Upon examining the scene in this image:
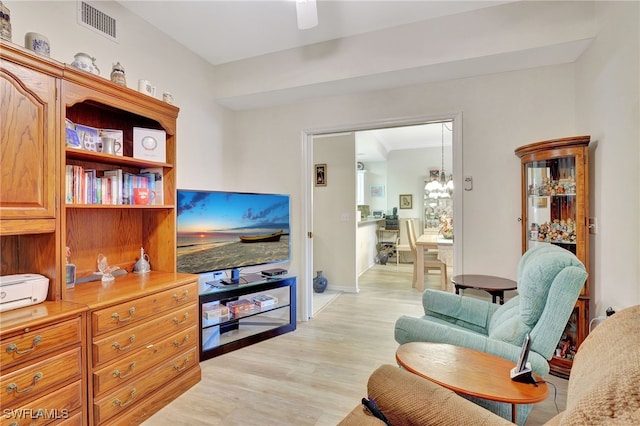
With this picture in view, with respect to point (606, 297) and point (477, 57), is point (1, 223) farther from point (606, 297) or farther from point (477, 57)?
point (606, 297)

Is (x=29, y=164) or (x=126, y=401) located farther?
(x=126, y=401)

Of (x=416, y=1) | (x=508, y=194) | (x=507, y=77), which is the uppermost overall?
(x=416, y=1)

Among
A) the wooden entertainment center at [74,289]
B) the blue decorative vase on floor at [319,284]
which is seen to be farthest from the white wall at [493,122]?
the blue decorative vase on floor at [319,284]

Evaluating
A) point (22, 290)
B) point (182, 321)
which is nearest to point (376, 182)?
point (182, 321)

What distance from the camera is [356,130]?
3.24 metres

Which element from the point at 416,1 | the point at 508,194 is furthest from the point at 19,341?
the point at 508,194

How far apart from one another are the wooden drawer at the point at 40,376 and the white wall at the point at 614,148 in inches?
116

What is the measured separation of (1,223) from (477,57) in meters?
3.18

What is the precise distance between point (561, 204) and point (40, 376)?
11.1ft

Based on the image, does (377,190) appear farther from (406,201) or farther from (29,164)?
(29,164)

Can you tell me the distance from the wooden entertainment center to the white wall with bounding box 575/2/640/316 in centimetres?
281

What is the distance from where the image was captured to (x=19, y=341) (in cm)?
129

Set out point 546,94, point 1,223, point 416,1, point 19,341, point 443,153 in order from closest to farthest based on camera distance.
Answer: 1. point 19,341
2. point 1,223
3. point 416,1
4. point 546,94
5. point 443,153

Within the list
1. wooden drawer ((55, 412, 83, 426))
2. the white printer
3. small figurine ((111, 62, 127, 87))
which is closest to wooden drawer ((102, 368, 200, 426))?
wooden drawer ((55, 412, 83, 426))
